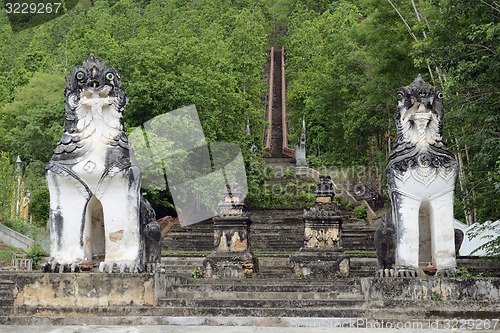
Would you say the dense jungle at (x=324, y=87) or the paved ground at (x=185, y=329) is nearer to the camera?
the paved ground at (x=185, y=329)

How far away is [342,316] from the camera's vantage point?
10016 millimetres

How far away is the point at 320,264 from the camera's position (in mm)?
17672

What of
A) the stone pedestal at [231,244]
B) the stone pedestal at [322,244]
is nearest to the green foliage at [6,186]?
the stone pedestal at [231,244]

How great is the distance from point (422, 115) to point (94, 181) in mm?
4363

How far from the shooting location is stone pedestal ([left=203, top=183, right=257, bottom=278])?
1762 cm

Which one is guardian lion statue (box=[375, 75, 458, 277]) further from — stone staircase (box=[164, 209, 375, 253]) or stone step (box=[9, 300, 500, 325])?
stone staircase (box=[164, 209, 375, 253])

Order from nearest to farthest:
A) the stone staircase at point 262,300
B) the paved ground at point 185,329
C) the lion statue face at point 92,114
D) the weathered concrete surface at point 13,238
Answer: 1. the paved ground at point 185,329
2. the stone staircase at point 262,300
3. the lion statue face at point 92,114
4. the weathered concrete surface at point 13,238

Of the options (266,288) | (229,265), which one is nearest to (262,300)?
(266,288)

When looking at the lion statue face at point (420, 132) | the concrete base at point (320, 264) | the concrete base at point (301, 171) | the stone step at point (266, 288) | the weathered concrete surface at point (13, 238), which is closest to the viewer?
the lion statue face at point (420, 132)

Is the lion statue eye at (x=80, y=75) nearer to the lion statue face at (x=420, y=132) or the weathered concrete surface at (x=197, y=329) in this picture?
the weathered concrete surface at (x=197, y=329)

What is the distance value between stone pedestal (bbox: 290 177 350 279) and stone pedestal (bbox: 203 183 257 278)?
3.45 feet

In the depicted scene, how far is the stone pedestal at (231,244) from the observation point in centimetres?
1762

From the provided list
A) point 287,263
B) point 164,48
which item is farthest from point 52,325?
point 164,48

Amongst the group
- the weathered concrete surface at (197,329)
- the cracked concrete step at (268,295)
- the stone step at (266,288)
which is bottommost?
the weathered concrete surface at (197,329)
